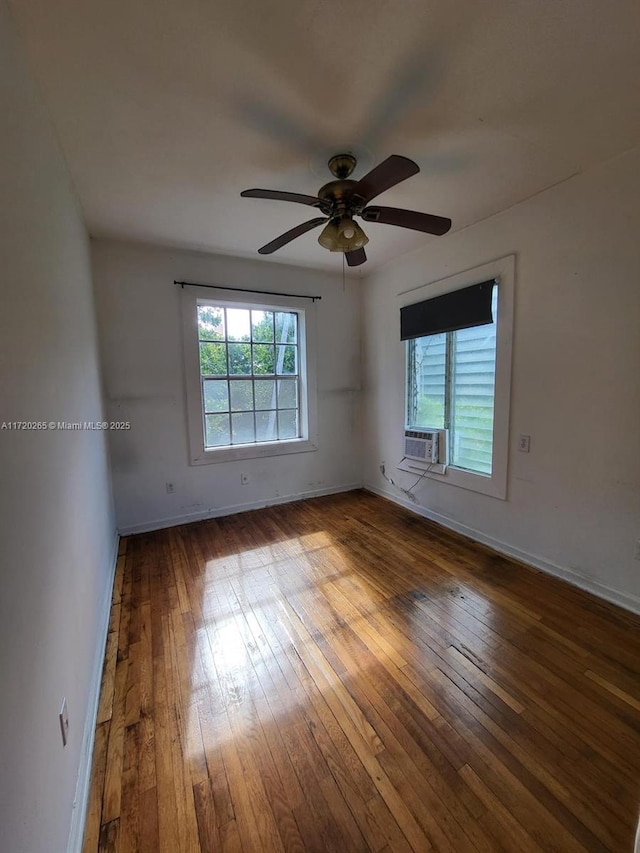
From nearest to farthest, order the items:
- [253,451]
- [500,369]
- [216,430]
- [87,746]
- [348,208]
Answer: [87,746], [348,208], [500,369], [216,430], [253,451]

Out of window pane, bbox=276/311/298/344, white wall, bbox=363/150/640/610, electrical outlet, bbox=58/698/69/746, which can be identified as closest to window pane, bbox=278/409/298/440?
window pane, bbox=276/311/298/344

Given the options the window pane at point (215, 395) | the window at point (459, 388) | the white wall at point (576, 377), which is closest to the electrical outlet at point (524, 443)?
the white wall at point (576, 377)

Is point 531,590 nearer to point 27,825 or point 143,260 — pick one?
point 27,825

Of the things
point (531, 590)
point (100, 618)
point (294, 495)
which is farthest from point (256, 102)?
point (294, 495)

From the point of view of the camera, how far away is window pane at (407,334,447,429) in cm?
316

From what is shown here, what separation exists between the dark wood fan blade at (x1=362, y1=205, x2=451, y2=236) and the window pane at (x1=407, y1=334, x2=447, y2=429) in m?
1.28

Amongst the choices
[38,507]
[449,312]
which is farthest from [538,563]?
[38,507]

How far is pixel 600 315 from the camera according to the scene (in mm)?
2072

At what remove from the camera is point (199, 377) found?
3.35 meters

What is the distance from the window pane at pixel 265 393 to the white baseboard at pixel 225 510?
1029mm

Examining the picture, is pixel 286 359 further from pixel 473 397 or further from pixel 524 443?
pixel 524 443

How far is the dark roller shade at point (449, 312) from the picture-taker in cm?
267

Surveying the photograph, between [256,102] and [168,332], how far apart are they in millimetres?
2083

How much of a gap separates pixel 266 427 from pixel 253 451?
1.01 feet
